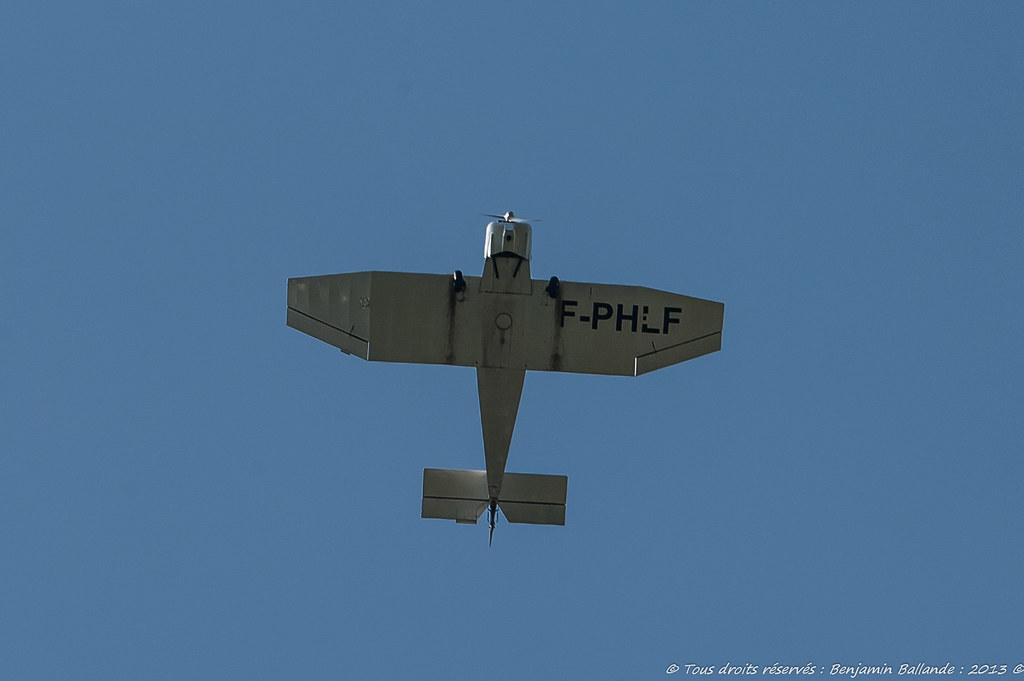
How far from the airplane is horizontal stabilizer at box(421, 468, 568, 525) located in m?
0.83

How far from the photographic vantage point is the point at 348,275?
32.2m

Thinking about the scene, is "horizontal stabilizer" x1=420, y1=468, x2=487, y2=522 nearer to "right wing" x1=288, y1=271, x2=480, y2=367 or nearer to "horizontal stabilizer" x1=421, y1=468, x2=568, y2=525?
"horizontal stabilizer" x1=421, y1=468, x2=568, y2=525

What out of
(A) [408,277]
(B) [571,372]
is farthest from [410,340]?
(B) [571,372]

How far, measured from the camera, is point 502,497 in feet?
109

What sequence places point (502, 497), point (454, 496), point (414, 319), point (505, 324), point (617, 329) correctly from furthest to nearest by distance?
point (454, 496) → point (502, 497) → point (617, 329) → point (414, 319) → point (505, 324)

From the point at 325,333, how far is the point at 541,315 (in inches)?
211

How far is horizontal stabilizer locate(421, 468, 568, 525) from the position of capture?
33.2 metres

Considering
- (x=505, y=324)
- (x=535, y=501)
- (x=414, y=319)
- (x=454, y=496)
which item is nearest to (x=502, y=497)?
(x=535, y=501)

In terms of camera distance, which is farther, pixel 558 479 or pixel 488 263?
pixel 558 479

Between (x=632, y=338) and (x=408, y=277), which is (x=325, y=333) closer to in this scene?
(x=408, y=277)

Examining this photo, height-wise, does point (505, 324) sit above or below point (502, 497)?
above

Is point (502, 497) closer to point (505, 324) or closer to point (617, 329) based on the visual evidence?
point (505, 324)

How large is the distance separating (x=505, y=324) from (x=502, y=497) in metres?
4.66

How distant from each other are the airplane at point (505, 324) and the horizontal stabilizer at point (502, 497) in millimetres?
830
